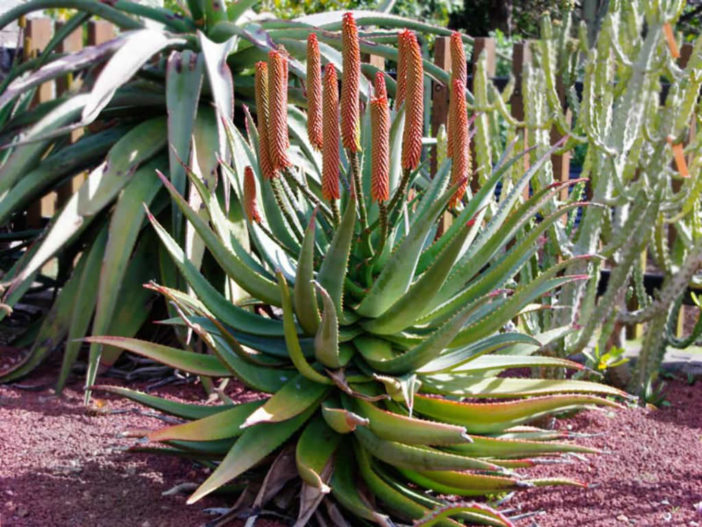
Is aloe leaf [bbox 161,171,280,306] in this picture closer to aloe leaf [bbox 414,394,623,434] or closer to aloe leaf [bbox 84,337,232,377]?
aloe leaf [bbox 84,337,232,377]

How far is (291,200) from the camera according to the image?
8.53ft

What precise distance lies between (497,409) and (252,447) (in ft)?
2.10

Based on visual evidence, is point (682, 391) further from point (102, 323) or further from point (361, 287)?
point (102, 323)

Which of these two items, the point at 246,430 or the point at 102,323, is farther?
the point at 102,323

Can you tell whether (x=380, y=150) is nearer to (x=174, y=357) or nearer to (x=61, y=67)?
(x=174, y=357)

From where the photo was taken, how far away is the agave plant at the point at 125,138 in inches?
139

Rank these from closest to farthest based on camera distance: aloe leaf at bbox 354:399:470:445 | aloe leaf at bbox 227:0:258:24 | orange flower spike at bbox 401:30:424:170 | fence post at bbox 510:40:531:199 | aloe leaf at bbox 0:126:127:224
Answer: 1. aloe leaf at bbox 354:399:470:445
2. orange flower spike at bbox 401:30:424:170
3. aloe leaf at bbox 0:126:127:224
4. aloe leaf at bbox 227:0:258:24
5. fence post at bbox 510:40:531:199

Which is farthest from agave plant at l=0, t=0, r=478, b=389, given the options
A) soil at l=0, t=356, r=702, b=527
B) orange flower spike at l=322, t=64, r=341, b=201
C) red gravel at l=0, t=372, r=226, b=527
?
orange flower spike at l=322, t=64, r=341, b=201

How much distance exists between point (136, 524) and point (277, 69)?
1.22m

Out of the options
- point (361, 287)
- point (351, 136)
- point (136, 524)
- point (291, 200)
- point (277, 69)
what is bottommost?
point (136, 524)

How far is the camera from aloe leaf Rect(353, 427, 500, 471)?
7.05 ft

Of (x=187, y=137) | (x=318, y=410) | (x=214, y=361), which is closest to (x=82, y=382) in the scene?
(x=187, y=137)

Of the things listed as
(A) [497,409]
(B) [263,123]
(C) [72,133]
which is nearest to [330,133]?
(B) [263,123]

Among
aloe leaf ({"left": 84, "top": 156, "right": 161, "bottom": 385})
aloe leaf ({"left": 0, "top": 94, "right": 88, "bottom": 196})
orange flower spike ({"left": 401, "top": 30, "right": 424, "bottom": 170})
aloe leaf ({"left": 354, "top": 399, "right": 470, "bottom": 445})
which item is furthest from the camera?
aloe leaf ({"left": 0, "top": 94, "right": 88, "bottom": 196})
